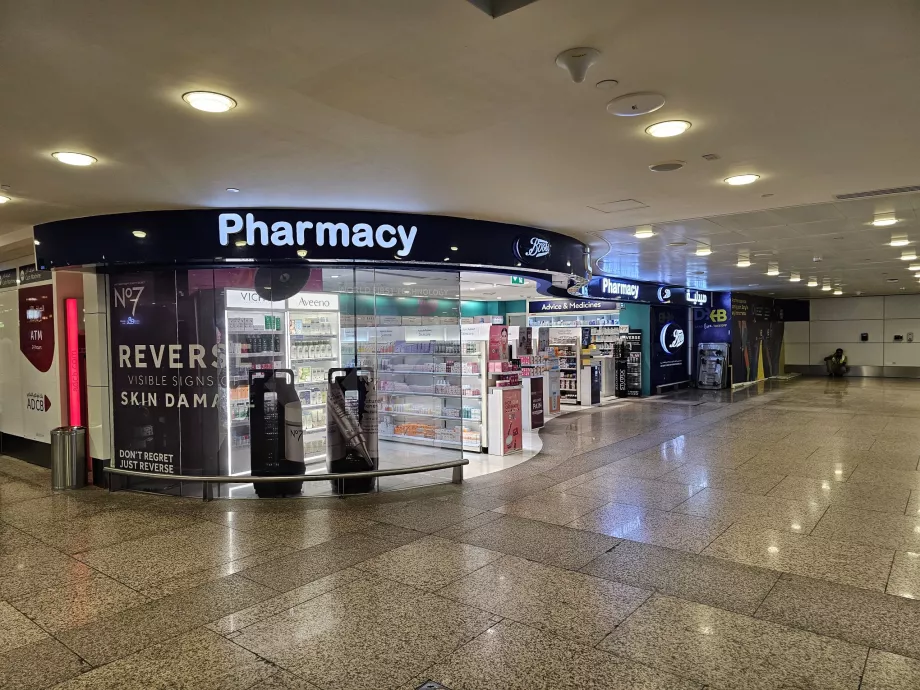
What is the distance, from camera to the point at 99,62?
2.73m

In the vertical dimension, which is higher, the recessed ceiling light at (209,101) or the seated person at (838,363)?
the recessed ceiling light at (209,101)

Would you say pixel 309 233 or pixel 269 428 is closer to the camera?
pixel 309 233

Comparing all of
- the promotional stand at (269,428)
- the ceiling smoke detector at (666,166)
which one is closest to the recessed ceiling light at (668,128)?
the ceiling smoke detector at (666,166)

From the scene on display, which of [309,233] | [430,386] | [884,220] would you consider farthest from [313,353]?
[884,220]

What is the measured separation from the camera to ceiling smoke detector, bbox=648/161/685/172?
457 centimetres

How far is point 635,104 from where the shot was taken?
333 centimetres

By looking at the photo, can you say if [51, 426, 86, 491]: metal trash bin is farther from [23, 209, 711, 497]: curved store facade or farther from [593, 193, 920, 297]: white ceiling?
[593, 193, 920, 297]: white ceiling

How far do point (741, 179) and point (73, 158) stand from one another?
5.17m

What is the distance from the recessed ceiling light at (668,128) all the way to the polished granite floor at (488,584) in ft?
9.53

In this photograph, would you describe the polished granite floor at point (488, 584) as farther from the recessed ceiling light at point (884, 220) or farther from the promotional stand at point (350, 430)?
the recessed ceiling light at point (884, 220)

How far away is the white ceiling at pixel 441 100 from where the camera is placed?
2.42 meters

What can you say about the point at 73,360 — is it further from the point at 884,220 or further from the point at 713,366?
the point at 713,366

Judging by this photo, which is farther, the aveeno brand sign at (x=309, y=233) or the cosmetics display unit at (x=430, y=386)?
the cosmetics display unit at (x=430, y=386)

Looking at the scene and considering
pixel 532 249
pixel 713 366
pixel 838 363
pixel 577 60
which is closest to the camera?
pixel 577 60
